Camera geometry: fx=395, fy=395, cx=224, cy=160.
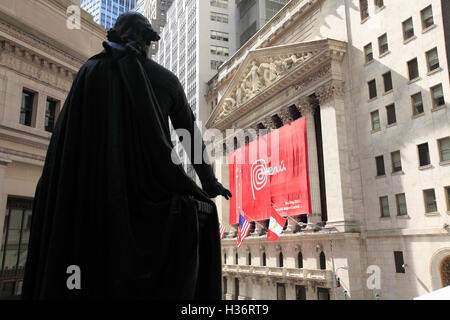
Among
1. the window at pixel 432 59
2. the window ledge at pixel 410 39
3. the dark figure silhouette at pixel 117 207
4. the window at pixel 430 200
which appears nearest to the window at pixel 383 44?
the window ledge at pixel 410 39

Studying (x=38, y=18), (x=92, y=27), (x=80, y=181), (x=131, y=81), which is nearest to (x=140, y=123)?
(x=131, y=81)

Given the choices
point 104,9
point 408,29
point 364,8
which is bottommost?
point 408,29

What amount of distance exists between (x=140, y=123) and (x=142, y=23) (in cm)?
112

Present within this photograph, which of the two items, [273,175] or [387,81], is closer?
[387,81]

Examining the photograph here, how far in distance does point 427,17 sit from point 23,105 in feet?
91.6

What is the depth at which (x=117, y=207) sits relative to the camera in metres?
2.75

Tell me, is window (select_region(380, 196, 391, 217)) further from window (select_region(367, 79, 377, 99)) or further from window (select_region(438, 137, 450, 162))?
window (select_region(367, 79, 377, 99))

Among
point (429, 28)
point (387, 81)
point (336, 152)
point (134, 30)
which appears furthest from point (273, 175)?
point (134, 30)

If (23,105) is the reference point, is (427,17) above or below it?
above

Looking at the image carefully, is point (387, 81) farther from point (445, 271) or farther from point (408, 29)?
point (445, 271)

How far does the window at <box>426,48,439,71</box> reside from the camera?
27672 millimetres

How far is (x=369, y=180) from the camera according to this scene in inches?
1270

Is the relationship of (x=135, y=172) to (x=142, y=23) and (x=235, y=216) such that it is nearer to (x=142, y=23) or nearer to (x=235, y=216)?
(x=142, y=23)

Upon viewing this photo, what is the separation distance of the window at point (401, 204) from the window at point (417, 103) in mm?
6145
